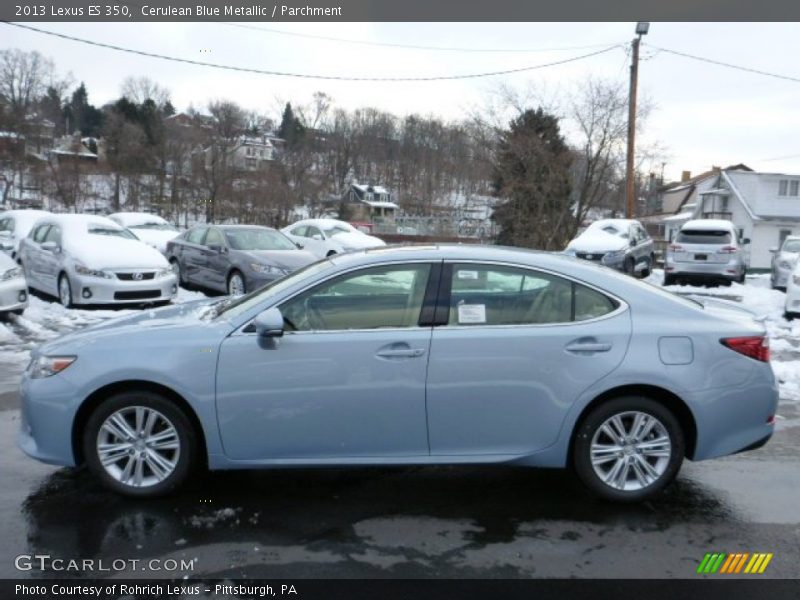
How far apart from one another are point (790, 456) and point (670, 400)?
5.98 ft

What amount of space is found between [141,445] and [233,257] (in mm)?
9711

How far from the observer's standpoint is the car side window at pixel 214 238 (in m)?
14.4

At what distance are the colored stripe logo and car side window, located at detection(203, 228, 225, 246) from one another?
39.1ft

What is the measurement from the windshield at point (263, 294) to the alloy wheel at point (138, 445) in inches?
30.5

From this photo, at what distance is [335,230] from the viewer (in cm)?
2166

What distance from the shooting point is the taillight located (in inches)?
173

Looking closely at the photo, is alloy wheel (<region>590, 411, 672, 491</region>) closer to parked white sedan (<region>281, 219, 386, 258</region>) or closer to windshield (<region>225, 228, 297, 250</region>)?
windshield (<region>225, 228, 297, 250</region>)

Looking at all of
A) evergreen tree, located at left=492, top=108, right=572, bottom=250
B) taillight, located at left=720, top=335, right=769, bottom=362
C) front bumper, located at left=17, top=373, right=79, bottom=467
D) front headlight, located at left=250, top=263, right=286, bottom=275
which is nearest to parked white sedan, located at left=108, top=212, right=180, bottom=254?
front headlight, located at left=250, top=263, right=286, bottom=275

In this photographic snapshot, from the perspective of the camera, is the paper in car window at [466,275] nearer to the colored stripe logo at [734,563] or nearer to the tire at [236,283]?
the colored stripe logo at [734,563]

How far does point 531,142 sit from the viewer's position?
32938mm

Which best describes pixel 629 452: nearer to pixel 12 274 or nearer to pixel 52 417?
pixel 52 417

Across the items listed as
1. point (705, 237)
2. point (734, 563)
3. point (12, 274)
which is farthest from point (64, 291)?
point (705, 237)

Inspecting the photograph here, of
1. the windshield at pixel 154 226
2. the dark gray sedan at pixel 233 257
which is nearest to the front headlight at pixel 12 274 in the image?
the dark gray sedan at pixel 233 257

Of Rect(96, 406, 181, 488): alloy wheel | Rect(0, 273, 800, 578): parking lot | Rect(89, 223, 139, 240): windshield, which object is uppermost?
Rect(89, 223, 139, 240): windshield
